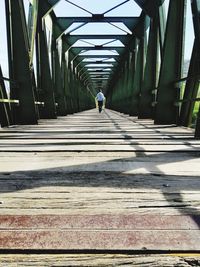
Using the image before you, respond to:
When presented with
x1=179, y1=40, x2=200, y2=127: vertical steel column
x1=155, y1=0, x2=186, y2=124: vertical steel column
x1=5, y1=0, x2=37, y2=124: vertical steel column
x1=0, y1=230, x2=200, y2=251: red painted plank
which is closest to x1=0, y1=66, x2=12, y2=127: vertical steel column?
x1=5, y1=0, x2=37, y2=124: vertical steel column

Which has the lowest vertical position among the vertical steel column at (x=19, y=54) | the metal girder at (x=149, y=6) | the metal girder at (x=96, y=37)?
the vertical steel column at (x=19, y=54)

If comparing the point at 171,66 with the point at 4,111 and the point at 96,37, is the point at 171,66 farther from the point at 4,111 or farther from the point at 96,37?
the point at 96,37

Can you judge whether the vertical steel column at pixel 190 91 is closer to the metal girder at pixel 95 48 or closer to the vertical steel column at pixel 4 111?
the vertical steel column at pixel 4 111

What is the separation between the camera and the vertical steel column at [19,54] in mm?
7148

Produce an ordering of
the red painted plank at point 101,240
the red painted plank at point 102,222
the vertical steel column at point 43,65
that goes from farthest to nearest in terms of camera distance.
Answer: the vertical steel column at point 43,65, the red painted plank at point 102,222, the red painted plank at point 101,240

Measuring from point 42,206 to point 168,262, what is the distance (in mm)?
715

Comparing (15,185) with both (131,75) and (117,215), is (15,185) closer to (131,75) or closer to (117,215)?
(117,215)

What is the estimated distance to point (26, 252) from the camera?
3.45 feet

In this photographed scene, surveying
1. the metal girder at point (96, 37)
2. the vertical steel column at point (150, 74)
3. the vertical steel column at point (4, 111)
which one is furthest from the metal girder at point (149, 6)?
the metal girder at point (96, 37)

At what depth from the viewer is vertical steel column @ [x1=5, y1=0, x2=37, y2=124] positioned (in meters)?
7.15

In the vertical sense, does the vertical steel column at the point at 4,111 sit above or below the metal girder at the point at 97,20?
below

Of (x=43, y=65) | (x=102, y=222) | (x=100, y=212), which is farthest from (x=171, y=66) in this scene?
(x=102, y=222)

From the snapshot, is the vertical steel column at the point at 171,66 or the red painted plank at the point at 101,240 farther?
the vertical steel column at the point at 171,66

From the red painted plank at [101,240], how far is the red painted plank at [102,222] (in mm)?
47
